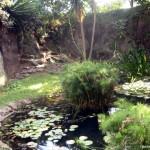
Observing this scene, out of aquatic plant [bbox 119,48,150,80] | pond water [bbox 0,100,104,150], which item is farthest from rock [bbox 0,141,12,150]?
aquatic plant [bbox 119,48,150,80]

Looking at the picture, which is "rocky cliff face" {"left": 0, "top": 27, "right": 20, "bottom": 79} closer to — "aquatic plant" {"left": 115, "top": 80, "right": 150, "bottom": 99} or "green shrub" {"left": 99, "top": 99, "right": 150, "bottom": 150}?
"aquatic plant" {"left": 115, "top": 80, "right": 150, "bottom": 99}

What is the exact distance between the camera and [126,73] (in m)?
7.59

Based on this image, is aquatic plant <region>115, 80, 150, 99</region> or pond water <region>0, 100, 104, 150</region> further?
aquatic plant <region>115, 80, 150, 99</region>

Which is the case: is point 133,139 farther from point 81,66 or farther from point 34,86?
point 34,86

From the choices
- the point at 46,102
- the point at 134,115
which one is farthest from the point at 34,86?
the point at 134,115

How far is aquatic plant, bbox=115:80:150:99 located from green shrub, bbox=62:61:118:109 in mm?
1016

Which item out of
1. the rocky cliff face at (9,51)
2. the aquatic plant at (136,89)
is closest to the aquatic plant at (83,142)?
the aquatic plant at (136,89)

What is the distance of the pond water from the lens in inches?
145

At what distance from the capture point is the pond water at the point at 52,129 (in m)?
3.68

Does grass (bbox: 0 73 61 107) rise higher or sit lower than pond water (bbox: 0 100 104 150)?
higher

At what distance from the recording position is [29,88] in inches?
284

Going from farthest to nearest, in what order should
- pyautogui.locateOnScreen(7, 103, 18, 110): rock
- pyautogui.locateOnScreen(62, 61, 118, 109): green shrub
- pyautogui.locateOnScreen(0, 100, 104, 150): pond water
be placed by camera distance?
pyautogui.locateOnScreen(7, 103, 18, 110): rock → pyautogui.locateOnScreen(62, 61, 118, 109): green shrub → pyautogui.locateOnScreen(0, 100, 104, 150): pond water

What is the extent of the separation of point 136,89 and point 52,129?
2.82 metres

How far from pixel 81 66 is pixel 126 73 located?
2.92 m
